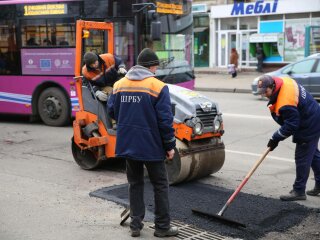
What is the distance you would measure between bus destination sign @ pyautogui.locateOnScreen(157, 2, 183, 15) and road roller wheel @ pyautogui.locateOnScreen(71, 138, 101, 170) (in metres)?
4.97

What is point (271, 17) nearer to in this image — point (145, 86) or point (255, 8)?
point (255, 8)

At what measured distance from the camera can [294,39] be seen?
2638 centimetres

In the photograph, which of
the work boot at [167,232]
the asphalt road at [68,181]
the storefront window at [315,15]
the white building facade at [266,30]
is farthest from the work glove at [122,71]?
the storefront window at [315,15]

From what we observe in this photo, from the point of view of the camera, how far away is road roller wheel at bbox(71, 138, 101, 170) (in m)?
7.30

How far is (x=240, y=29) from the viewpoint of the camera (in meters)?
29.0

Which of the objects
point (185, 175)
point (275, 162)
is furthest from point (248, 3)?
point (185, 175)

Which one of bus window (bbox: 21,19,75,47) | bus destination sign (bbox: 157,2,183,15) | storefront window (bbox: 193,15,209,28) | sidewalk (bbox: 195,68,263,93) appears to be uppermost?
storefront window (bbox: 193,15,209,28)

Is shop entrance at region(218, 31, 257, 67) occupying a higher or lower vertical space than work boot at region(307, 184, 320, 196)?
higher

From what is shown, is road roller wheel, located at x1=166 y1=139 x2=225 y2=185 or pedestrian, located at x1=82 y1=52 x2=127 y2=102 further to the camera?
pedestrian, located at x1=82 y1=52 x2=127 y2=102

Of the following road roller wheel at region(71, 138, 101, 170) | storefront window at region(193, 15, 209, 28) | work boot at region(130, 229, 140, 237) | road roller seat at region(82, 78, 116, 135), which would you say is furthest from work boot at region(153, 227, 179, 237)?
storefront window at region(193, 15, 209, 28)

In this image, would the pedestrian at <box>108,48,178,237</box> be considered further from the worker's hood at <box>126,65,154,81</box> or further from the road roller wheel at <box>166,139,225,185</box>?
the road roller wheel at <box>166,139,225,185</box>

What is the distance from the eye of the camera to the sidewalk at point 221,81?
824 inches

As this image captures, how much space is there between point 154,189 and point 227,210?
1.09m

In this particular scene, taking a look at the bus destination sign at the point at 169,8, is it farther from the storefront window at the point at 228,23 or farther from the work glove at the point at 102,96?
the storefront window at the point at 228,23
